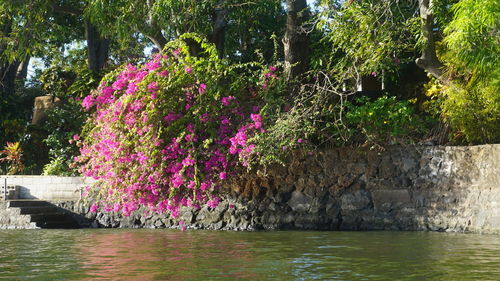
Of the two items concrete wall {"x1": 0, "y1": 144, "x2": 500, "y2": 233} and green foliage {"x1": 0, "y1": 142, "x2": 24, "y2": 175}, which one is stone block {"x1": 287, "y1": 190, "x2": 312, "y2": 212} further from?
green foliage {"x1": 0, "y1": 142, "x2": 24, "y2": 175}

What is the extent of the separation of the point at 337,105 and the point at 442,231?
11.1 feet

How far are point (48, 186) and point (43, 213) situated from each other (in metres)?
0.92

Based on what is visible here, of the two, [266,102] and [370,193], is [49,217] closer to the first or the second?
[266,102]

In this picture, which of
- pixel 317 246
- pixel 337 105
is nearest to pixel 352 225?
pixel 337 105

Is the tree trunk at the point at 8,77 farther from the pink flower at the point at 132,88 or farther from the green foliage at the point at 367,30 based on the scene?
the green foliage at the point at 367,30

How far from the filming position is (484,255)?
1094 centimetres

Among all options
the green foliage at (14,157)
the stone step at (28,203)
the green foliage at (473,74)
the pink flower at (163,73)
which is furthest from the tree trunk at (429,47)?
the green foliage at (14,157)

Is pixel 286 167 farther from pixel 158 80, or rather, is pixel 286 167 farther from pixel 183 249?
pixel 183 249

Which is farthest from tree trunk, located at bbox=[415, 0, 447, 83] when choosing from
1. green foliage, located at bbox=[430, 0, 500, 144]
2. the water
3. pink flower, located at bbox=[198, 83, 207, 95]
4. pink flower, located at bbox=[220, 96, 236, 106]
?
pink flower, located at bbox=[198, 83, 207, 95]

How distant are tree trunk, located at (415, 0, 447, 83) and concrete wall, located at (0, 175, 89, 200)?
865cm

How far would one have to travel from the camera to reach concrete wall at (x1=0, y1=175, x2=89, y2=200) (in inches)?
751

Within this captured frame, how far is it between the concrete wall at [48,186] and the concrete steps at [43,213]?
309 mm

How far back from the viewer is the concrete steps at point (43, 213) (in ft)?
60.1

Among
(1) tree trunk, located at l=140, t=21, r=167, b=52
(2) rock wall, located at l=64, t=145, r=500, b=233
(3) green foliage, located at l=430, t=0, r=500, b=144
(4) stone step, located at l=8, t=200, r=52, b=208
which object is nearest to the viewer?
(3) green foliage, located at l=430, t=0, r=500, b=144
